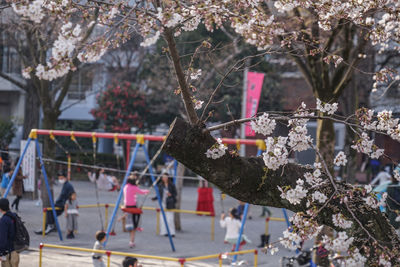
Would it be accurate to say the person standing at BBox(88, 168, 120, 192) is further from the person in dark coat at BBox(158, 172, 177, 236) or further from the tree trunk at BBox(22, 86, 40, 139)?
the person in dark coat at BBox(158, 172, 177, 236)

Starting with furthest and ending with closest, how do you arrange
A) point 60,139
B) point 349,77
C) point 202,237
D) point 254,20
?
1. point 60,139
2. point 202,237
3. point 349,77
4. point 254,20

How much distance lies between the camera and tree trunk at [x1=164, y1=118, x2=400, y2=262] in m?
5.04

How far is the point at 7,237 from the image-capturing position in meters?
9.30

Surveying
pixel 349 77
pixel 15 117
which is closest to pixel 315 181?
pixel 349 77

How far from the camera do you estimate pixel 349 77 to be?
1050 cm

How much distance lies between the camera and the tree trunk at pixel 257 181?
16.5 feet

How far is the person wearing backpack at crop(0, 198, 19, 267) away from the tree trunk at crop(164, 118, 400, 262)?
16.6 ft

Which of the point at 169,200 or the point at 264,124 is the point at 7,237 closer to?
the point at 264,124

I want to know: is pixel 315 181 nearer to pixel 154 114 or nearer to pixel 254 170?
pixel 254 170

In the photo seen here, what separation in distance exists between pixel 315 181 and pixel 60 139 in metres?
27.5

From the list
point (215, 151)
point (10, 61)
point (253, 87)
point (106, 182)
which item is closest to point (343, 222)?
point (215, 151)

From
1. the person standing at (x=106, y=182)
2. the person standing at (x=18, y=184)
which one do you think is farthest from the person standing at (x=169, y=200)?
the person standing at (x=106, y=182)

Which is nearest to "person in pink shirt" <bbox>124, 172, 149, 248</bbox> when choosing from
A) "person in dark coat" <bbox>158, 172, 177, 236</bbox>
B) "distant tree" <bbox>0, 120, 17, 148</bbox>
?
"person in dark coat" <bbox>158, 172, 177, 236</bbox>

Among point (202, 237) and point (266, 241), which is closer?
point (266, 241)
